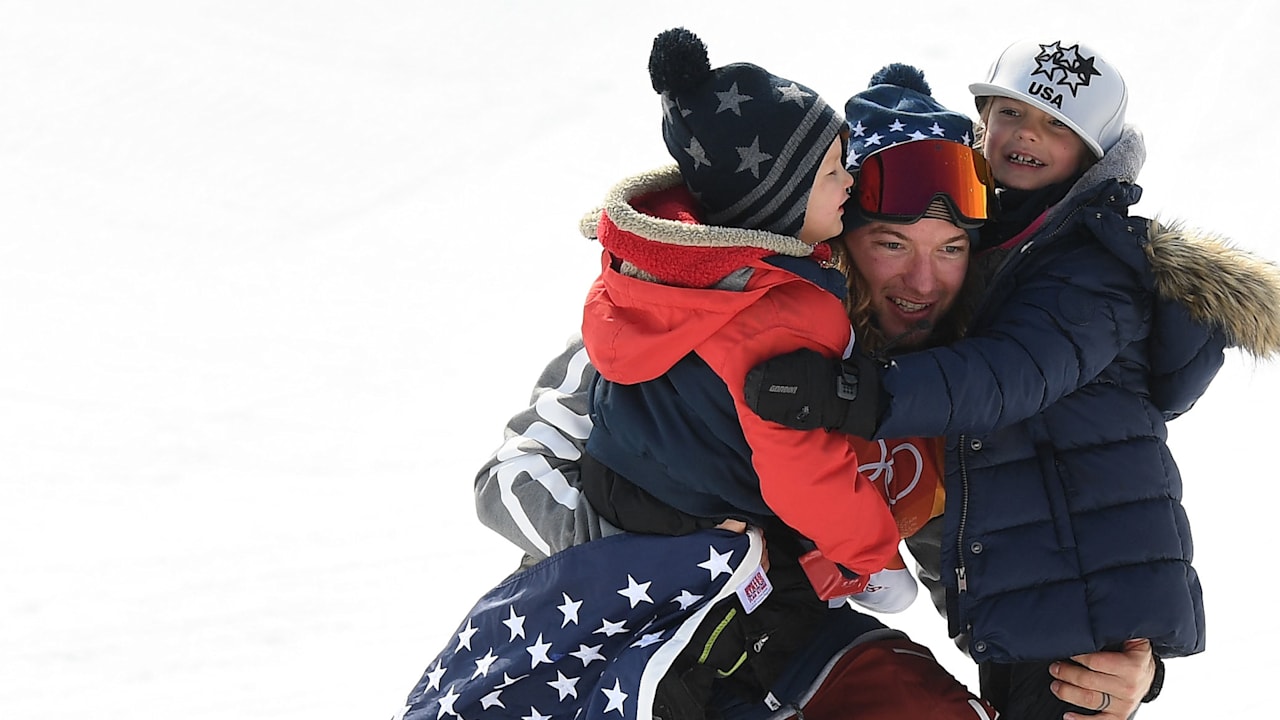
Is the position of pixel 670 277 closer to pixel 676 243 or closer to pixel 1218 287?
pixel 676 243

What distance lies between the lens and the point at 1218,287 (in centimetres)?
178

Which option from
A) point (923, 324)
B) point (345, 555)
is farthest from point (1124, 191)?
point (345, 555)

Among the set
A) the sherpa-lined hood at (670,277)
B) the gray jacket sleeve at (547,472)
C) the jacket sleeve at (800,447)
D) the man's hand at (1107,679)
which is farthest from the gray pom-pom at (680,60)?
the man's hand at (1107,679)

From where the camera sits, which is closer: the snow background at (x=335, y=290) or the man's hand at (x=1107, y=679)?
the man's hand at (x=1107, y=679)

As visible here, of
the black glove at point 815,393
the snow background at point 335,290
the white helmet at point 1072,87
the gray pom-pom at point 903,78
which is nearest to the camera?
the black glove at point 815,393

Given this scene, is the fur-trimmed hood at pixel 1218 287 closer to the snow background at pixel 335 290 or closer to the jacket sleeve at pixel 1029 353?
the jacket sleeve at pixel 1029 353

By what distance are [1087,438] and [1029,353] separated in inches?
7.1

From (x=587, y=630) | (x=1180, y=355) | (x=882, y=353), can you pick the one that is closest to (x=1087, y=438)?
(x=1180, y=355)

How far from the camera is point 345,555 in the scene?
3.74m

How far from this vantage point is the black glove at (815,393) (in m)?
1.63

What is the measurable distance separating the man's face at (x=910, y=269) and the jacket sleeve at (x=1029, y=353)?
12 centimetres

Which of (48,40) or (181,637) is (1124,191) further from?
(48,40)

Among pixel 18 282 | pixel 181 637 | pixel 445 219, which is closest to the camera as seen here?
pixel 181 637

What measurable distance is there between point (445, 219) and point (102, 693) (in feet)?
9.90
